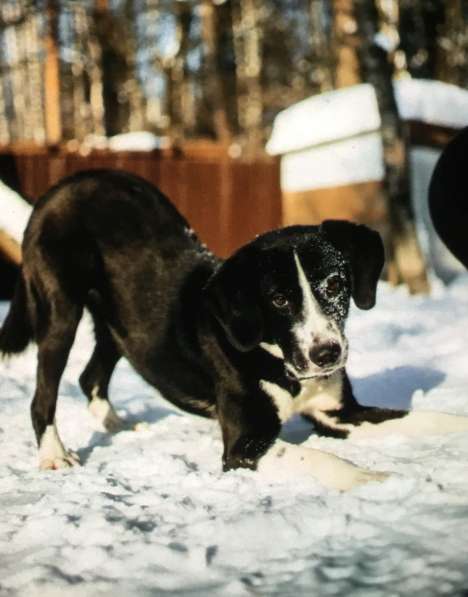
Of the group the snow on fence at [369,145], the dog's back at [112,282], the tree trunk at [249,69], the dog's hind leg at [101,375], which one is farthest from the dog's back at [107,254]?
the tree trunk at [249,69]

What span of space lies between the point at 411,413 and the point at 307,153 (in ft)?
23.8

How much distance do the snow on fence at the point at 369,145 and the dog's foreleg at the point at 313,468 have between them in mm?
5807

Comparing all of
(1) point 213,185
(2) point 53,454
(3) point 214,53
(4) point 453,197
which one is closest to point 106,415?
(2) point 53,454

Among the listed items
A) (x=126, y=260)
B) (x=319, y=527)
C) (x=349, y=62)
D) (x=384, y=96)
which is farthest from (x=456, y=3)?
(x=319, y=527)

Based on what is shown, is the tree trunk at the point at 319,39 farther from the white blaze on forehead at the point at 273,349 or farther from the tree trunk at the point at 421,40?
the white blaze on forehead at the point at 273,349

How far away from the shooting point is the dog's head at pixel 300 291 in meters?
2.87

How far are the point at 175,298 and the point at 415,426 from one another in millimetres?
1337

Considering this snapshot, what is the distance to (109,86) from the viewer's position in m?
29.1

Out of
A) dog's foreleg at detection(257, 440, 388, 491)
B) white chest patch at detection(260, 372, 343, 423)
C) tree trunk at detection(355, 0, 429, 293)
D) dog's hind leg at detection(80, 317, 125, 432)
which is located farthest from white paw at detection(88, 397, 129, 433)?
tree trunk at detection(355, 0, 429, 293)

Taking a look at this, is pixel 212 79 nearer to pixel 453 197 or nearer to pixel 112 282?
pixel 453 197

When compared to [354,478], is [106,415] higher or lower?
lower

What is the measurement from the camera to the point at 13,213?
613cm

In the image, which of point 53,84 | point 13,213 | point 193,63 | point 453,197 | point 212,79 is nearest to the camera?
point 453,197

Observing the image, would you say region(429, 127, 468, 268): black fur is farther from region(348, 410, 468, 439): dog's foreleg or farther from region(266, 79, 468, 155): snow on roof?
region(266, 79, 468, 155): snow on roof
